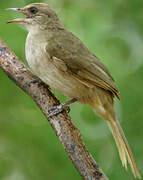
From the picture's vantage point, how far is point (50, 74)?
185 inches

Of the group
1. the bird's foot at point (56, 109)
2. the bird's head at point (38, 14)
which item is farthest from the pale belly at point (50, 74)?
the bird's head at point (38, 14)

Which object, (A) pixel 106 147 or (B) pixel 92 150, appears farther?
(A) pixel 106 147

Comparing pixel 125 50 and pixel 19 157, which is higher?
pixel 125 50

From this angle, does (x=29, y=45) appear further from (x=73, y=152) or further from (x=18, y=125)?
(x=73, y=152)

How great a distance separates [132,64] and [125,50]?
358 millimetres

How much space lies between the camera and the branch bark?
3.81 meters

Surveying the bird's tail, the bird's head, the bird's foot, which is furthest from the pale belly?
the bird's head

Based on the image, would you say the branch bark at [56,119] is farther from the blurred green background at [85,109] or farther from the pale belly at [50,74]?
the blurred green background at [85,109]

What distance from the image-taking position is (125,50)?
5180 mm

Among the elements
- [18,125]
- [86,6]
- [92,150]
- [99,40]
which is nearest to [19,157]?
[18,125]

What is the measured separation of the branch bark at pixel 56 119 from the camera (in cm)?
381

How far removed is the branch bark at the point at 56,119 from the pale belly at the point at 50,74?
0.10 metres

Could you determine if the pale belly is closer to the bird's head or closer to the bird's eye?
the bird's head

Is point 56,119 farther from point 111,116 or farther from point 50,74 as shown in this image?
point 111,116
